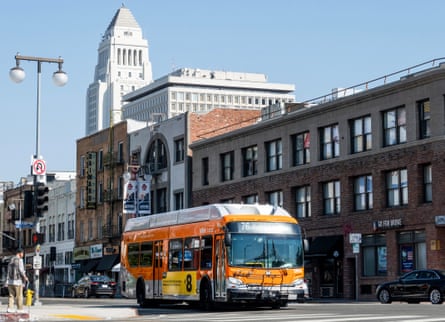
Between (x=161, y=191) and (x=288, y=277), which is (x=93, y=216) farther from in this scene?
(x=288, y=277)

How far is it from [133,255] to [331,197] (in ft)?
56.2

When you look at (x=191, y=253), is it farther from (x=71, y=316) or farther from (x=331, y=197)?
(x=331, y=197)

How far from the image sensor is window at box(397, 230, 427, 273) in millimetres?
45500

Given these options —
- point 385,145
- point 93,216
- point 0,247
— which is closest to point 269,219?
point 385,145

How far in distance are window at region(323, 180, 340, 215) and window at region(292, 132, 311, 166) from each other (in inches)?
91.7

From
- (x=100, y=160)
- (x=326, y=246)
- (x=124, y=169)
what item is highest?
(x=100, y=160)

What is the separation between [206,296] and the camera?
31.9m

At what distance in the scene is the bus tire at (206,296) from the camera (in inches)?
1246

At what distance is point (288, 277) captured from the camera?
3062cm

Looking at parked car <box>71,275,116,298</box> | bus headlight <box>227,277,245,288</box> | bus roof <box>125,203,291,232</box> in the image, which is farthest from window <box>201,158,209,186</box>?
bus headlight <box>227,277,245,288</box>

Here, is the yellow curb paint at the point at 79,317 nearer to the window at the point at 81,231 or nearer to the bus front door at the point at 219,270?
the bus front door at the point at 219,270

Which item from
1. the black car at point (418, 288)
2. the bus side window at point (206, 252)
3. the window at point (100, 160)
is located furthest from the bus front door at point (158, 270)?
the window at point (100, 160)

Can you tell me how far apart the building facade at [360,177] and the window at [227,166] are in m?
1.55

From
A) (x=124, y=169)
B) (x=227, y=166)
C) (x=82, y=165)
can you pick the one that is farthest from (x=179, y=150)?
(x=82, y=165)
